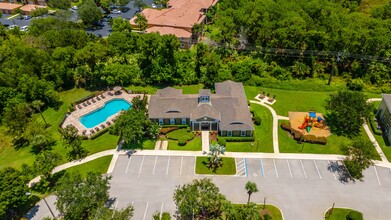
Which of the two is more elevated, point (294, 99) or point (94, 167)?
point (294, 99)

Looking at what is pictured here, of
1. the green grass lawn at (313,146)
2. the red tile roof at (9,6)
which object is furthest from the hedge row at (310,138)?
the red tile roof at (9,6)

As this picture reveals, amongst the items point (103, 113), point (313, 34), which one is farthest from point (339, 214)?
point (103, 113)

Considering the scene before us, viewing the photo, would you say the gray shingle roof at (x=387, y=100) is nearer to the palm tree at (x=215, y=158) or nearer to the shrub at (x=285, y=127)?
the shrub at (x=285, y=127)

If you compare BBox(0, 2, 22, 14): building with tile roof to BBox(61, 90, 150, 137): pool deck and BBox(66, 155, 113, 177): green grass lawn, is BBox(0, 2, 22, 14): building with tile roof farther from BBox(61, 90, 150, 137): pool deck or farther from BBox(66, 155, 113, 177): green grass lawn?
BBox(66, 155, 113, 177): green grass lawn

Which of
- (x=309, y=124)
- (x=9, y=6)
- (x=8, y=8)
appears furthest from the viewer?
(x=9, y=6)

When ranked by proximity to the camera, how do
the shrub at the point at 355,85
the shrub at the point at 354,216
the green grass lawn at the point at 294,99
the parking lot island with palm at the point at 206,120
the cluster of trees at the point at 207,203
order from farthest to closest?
the shrub at the point at 355,85 < the green grass lawn at the point at 294,99 < the parking lot island with palm at the point at 206,120 < the shrub at the point at 354,216 < the cluster of trees at the point at 207,203

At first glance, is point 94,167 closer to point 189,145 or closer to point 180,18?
point 189,145

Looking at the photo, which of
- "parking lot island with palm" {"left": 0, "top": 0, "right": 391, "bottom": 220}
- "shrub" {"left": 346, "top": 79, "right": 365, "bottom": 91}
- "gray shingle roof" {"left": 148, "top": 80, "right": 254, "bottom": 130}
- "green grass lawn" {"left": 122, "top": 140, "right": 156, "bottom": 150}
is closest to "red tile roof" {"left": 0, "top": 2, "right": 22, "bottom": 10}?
"parking lot island with palm" {"left": 0, "top": 0, "right": 391, "bottom": 220}
